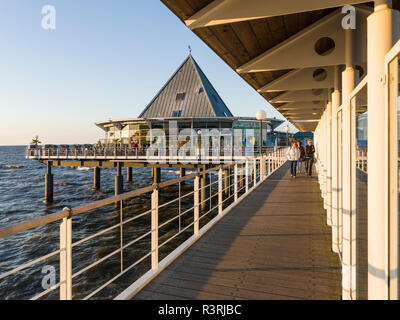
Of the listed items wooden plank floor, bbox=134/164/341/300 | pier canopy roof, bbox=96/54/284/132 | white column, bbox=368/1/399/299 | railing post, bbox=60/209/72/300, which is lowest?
wooden plank floor, bbox=134/164/341/300

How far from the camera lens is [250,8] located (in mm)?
2400

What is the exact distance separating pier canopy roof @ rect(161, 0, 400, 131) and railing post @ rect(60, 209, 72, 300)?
1.87 meters

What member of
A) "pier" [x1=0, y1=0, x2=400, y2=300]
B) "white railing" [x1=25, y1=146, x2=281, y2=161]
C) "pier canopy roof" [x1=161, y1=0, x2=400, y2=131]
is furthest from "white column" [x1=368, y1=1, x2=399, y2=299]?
"white railing" [x1=25, y1=146, x2=281, y2=161]

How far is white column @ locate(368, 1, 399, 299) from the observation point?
5.02 ft

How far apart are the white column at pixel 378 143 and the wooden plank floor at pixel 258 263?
1.46m

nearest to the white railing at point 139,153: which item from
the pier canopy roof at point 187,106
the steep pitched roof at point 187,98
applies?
the pier canopy roof at point 187,106

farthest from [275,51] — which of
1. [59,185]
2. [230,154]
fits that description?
[59,185]

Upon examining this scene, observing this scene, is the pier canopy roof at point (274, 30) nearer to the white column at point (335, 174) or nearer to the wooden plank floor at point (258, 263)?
the white column at point (335, 174)

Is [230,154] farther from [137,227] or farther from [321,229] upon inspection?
[321,229]

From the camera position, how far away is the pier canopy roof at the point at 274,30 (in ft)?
7.79

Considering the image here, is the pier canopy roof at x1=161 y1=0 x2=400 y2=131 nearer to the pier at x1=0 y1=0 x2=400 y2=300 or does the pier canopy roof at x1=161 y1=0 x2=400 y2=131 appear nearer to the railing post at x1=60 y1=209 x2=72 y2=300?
the pier at x1=0 y1=0 x2=400 y2=300

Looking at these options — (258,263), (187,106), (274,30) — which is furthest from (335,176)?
(187,106)

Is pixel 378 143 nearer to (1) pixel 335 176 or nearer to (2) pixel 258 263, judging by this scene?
(1) pixel 335 176

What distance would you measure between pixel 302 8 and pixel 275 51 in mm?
1349
